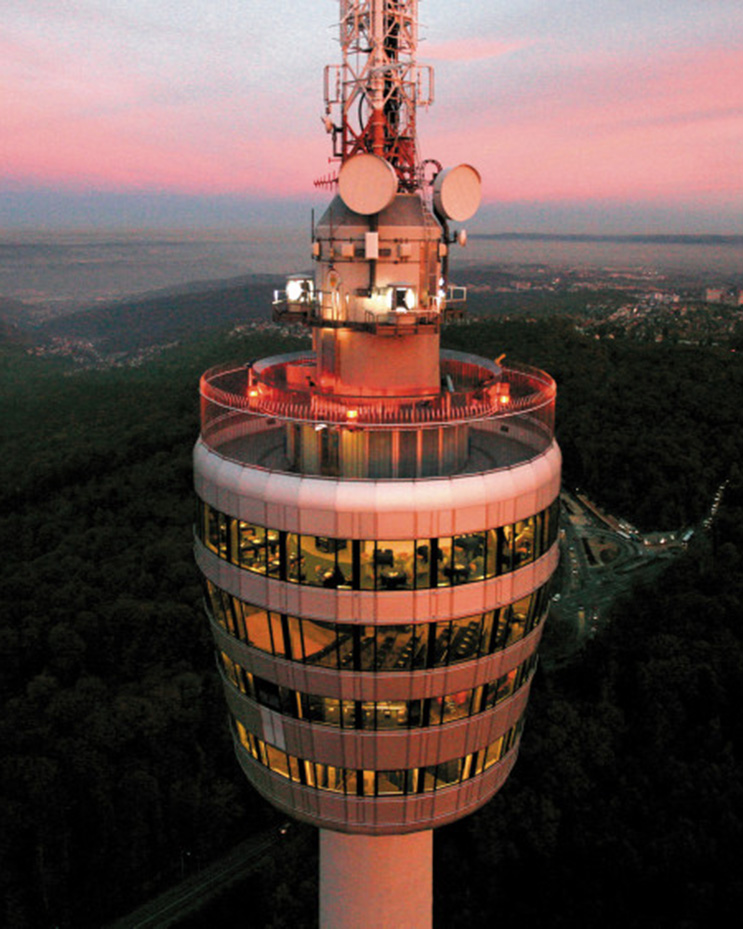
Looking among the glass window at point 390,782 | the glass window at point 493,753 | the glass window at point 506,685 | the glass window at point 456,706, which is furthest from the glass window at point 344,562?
the glass window at point 493,753

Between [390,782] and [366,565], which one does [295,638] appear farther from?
[390,782]

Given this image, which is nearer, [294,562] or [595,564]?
[294,562]

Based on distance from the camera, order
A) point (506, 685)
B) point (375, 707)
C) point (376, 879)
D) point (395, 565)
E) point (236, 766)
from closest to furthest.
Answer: point (395, 565) < point (375, 707) < point (506, 685) < point (376, 879) < point (236, 766)

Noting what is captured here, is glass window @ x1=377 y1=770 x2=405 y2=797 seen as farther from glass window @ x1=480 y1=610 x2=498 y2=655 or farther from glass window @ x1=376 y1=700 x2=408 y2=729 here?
glass window @ x1=480 y1=610 x2=498 y2=655

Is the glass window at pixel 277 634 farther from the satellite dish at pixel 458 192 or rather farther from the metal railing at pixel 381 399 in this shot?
the satellite dish at pixel 458 192

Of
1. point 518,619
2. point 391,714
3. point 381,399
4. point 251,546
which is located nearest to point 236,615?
point 251,546

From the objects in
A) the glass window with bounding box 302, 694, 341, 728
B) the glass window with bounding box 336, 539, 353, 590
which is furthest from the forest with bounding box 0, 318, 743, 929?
the glass window with bounding box 336, 539, 353, 590
